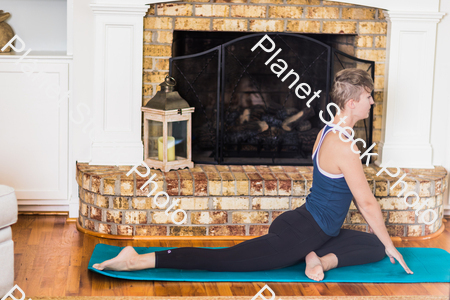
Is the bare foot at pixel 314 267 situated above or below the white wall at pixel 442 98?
below

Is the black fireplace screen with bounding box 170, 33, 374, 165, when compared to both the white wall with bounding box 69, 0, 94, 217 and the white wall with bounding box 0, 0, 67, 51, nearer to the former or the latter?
the white wall with bounding box 69, 0, 94, 217

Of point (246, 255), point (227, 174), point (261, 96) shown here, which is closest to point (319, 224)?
point (246, 255)

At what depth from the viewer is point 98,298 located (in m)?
2.14

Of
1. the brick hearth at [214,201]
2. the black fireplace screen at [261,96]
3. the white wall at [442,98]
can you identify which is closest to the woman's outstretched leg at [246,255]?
the brick hearth at [214,201]

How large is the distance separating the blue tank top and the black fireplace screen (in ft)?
2.77

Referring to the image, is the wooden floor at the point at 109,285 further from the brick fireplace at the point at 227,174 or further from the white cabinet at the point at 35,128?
the white cabinet at the point at 35,128

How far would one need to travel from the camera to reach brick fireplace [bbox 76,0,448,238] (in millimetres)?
2877

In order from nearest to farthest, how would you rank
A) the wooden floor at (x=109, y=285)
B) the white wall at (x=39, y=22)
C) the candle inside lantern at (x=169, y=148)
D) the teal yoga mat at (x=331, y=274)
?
the wooden floor at (x=109, y=285)
the teal yoga mat at (x=331, y=274)
the candle inside lantern at (x=169, y=148)
the white wall at (x=39, y=22)

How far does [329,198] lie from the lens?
2.36 metres

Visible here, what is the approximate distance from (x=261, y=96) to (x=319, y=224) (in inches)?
45.7

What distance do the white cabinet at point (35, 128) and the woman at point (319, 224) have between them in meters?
1.04

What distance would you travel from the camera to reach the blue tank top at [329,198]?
2336 millimetres

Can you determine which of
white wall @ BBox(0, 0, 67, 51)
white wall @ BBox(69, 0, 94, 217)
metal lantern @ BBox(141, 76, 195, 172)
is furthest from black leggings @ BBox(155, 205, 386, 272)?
white wall @ BBox(0, 0, 67, 51)

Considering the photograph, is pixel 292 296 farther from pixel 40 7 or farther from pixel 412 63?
pixel 40 7
